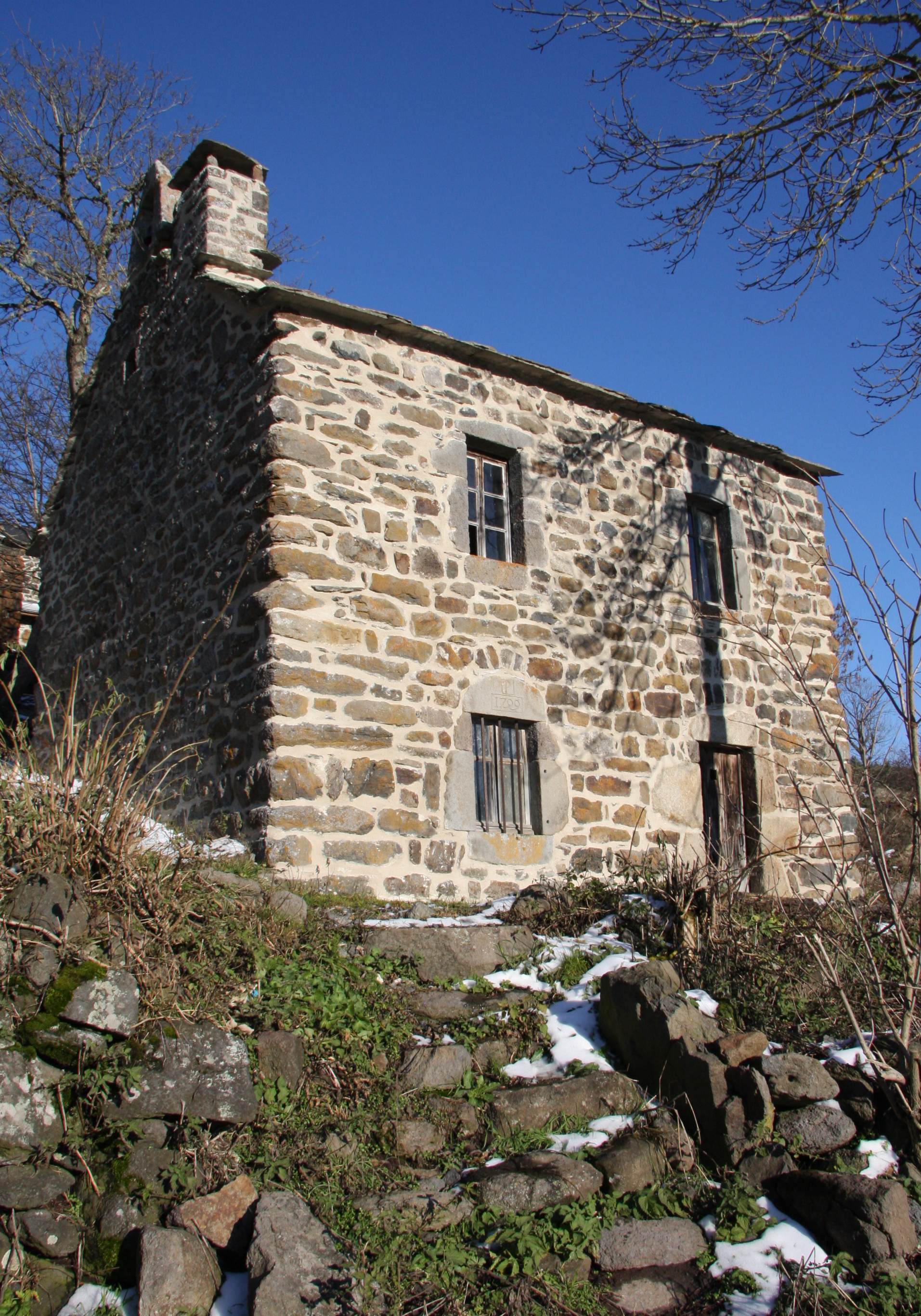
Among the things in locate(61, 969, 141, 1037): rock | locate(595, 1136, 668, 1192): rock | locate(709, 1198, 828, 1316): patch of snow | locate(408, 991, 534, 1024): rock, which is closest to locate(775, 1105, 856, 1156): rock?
locate(709, 1198, 828, 1316): patch of snow

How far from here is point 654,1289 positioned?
11.1 feet

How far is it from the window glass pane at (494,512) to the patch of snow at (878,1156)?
5.37 meters

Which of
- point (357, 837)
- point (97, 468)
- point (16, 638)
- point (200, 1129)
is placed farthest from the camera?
point (16, 638)

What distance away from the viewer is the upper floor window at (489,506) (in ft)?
26.7

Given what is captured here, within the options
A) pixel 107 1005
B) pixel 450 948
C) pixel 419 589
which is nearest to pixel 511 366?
pixel 419 589

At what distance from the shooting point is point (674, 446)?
9602mm

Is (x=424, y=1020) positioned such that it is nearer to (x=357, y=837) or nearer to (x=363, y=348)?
(x=357, y=837)

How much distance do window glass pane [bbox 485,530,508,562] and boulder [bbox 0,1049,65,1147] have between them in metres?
5.46

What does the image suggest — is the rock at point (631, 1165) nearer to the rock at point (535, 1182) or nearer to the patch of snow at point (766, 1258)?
the rock at point (535, 1182)

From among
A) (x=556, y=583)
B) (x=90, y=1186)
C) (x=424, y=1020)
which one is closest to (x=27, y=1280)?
(x=90, y=1186)

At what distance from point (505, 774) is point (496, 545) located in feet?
6.24

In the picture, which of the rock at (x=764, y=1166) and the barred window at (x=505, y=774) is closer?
the rock at (x=764, y=1166)

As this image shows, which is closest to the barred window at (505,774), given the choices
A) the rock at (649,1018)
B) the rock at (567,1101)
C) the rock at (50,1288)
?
the rock at (649,1018)

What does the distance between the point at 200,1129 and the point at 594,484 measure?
6517mm
